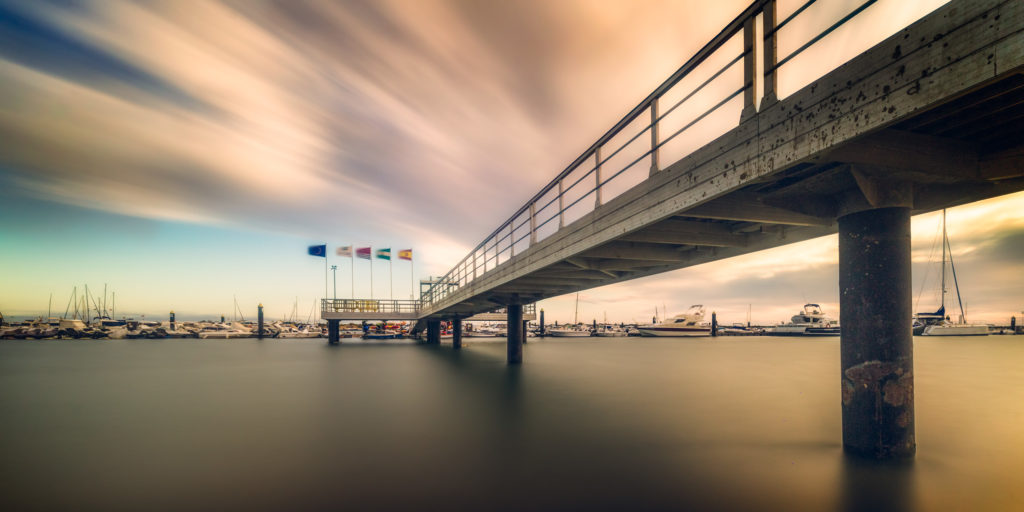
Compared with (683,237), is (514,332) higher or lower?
lower

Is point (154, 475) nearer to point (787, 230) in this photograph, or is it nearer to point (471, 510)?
point (471, 510)

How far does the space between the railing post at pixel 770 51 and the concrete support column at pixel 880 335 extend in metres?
2.83

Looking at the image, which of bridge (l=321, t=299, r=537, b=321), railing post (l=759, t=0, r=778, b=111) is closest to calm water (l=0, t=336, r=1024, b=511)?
railing post (l=759, t=0, r=778, b=111)

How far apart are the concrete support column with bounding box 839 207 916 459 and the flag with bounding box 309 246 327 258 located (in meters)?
42.8

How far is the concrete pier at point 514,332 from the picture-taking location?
25855mm

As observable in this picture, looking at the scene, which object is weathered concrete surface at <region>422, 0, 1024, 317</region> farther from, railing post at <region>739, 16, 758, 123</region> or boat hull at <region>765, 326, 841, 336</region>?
boat hull at <region>765, 326, 841, 336</region>

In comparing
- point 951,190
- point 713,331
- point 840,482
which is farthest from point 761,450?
point 713,331

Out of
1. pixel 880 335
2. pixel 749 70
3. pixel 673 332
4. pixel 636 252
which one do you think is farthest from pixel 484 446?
pixel 673 332

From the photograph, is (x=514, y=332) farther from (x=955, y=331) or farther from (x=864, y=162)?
(x=955, y=331)

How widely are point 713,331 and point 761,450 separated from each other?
256ft

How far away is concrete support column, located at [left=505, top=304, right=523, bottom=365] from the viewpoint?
25.8m

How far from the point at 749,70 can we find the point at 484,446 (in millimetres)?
8826

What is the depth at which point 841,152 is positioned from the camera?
5512mm

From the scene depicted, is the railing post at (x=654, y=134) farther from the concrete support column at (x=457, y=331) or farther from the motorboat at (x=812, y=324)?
the motorboat at (x=812, y=324)
